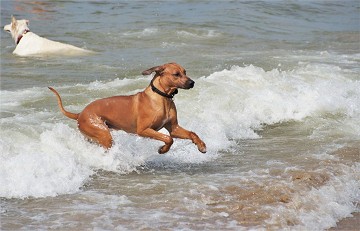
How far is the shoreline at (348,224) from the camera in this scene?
589 centimetres

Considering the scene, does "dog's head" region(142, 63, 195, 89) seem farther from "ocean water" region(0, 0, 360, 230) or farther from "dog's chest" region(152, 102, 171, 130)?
"ocean water" region(0, 0, 360, 230)

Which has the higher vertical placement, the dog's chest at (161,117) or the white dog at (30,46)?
the dog's chest at (161,117)

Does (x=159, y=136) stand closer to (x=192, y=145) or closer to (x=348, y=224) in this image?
(x=192, y=145)

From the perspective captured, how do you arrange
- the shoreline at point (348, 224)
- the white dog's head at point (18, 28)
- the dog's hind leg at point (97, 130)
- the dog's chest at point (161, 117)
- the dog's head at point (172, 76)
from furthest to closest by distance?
1. the white dog's head at point (18, 28)
2. the dog's hind leg at point (97, 130)
3. the dog's chest at point (161, 117)
4. the dog's head at point (172, 76)
5. the shoreline at point (348, 224)

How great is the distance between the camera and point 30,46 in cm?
1598

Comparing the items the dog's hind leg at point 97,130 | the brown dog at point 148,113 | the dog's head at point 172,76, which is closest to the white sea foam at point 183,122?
the dog's hind leg at point 97,130

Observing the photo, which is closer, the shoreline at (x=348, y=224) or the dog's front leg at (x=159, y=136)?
the shoreline at (x=348, y=224)

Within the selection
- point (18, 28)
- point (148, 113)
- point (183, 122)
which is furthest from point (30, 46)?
point (148, 113)

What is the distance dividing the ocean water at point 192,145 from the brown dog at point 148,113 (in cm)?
28

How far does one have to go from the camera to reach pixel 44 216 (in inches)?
227

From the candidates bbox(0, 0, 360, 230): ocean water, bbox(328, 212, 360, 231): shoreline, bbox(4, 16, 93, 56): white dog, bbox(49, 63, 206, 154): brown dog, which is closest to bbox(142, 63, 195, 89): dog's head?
bbox(49, 63, 206, 154): brown dog

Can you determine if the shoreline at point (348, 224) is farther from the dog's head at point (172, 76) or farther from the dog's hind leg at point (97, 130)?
the dog's hind leg at point (97, 130)

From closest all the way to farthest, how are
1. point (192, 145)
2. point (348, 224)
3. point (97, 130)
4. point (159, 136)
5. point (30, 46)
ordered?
point (348, 224) → point (159, 136) → point (97, 130) → point (192, 145) → point (30, 46)

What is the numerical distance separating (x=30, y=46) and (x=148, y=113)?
9608mm
